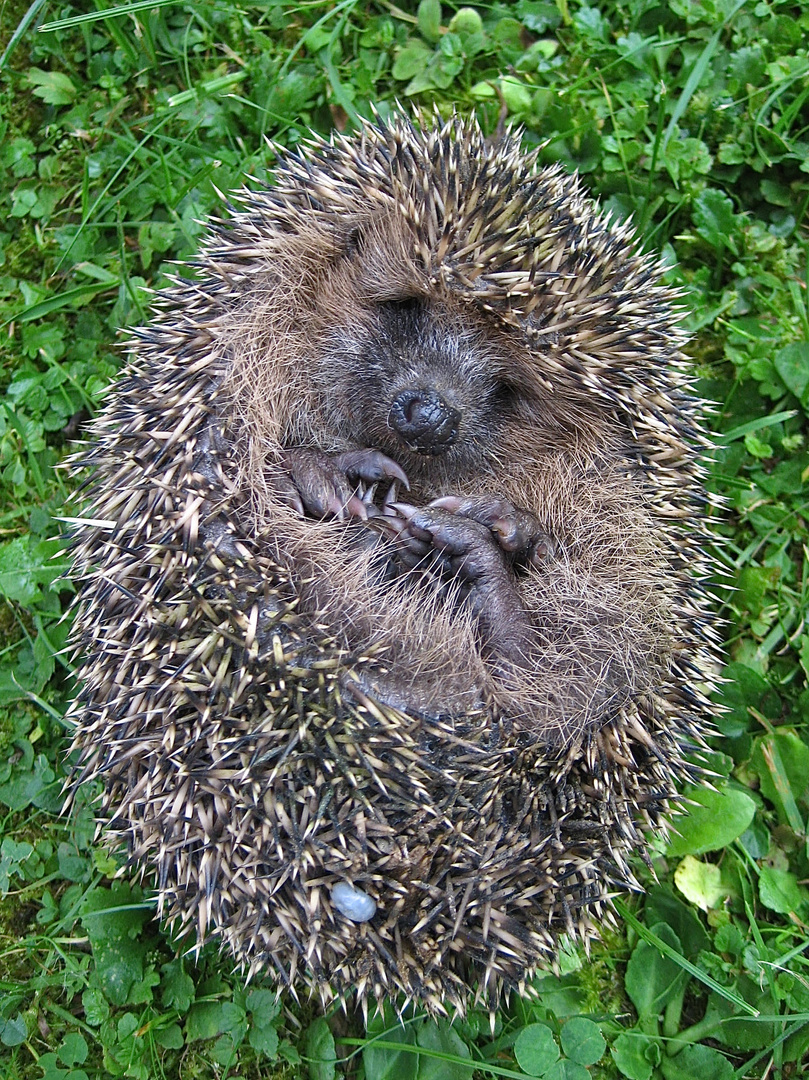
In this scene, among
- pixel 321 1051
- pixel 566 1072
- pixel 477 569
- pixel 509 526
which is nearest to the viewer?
pixel 477 569

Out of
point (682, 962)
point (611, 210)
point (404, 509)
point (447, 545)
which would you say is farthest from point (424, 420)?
point (682, 962)

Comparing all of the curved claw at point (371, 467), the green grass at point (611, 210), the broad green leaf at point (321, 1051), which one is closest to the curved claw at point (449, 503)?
the curved claw at point (371, 467)

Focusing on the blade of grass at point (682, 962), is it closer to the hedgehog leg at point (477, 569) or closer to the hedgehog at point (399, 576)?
the hedgehog at point (399, 576)

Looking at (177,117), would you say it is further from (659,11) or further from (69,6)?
(659,11)

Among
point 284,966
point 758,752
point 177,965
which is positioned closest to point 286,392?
point 284,966

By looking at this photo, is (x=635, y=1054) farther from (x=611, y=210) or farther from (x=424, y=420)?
(x=611, y=210)

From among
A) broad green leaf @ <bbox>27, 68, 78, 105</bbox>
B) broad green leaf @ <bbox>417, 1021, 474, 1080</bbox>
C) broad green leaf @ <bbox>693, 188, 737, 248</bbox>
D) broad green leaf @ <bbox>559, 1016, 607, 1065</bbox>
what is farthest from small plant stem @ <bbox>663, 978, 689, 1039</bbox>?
broad green leaf @ <bbox>27, 68, 78, 105</bbox>
